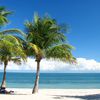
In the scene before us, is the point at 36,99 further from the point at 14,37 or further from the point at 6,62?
the point at 6,62

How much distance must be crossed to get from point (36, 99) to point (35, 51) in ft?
15.7

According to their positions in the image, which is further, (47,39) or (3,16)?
(47,39)

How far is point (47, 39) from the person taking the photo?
2698 cm

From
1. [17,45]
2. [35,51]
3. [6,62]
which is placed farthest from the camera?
[6,62]

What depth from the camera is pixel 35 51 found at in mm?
25891

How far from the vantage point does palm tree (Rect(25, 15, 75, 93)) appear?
2669cm

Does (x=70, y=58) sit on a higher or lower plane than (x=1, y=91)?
higher

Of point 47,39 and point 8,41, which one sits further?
point 47,39

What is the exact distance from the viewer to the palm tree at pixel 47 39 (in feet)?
87.6

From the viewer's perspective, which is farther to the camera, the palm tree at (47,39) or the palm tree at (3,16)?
the palm tree at (47,39)

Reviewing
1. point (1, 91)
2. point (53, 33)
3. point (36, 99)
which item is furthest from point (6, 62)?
point (36, 99)

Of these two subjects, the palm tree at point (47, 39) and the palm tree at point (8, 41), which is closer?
the palm tree at point (8, 41)

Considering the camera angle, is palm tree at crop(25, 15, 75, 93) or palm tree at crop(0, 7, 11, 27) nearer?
palm tree at crop(0, 7, 11, 27)

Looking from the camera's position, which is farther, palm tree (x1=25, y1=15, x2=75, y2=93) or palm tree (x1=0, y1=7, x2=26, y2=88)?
palm tree (x1=25, y1=15, x2=75, y2=93)
